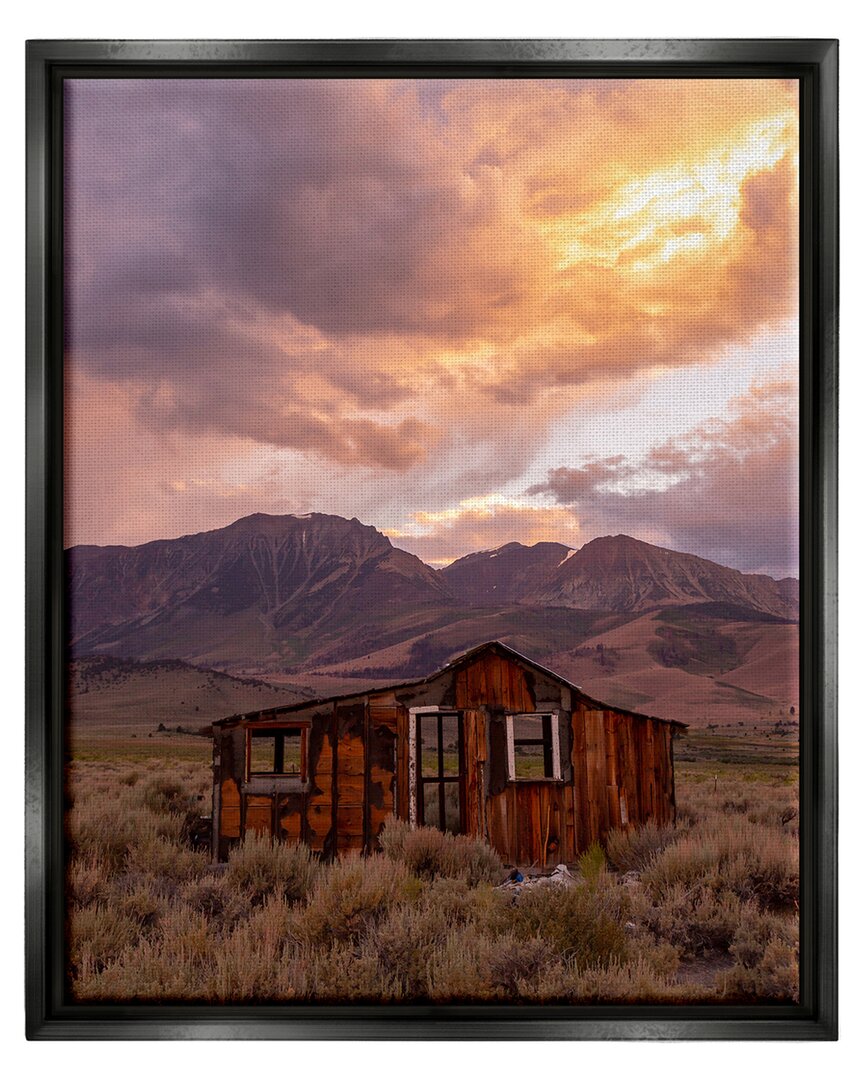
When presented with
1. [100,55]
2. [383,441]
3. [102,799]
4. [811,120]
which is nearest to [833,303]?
[811,120]

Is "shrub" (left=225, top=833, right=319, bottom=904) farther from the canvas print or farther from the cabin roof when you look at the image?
the cabin roof

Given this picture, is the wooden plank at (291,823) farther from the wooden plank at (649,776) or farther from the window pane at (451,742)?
the wooden plank at (649,776)

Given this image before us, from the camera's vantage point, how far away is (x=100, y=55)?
3.72 metres

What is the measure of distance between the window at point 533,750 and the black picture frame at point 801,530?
1.13 meters

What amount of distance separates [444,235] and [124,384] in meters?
1.87

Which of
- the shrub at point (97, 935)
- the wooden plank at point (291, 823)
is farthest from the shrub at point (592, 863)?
the shrub at point (97, 935)

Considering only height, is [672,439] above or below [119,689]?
above

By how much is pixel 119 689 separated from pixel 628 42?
168 inches

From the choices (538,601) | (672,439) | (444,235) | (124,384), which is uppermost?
(444,235)

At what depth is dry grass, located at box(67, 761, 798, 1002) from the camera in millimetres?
3578

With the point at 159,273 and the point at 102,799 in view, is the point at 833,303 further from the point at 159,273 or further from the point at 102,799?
the point at 102,799

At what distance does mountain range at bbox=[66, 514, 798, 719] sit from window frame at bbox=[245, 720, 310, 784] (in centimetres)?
28

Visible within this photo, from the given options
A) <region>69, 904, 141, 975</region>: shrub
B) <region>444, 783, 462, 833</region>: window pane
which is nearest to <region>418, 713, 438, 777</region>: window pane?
<region>444, 783, 462, 833</region>: window pane

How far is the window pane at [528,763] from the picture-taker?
4051mm
